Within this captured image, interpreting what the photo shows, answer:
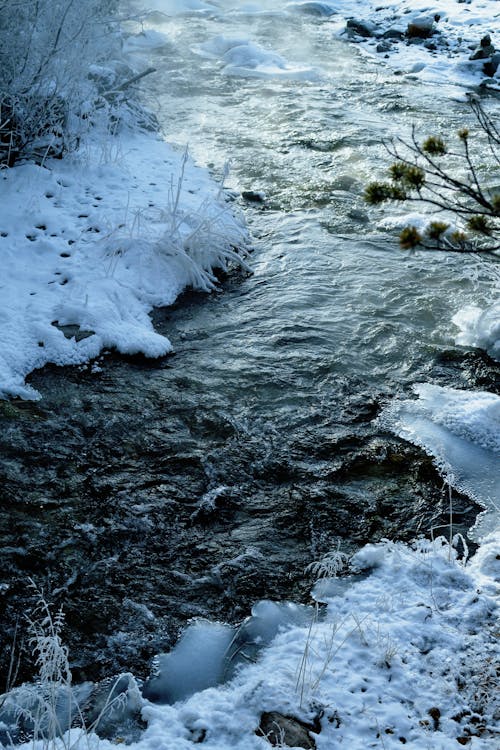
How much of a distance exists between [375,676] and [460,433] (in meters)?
2.31

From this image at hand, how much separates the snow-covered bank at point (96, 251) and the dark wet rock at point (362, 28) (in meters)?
10.3

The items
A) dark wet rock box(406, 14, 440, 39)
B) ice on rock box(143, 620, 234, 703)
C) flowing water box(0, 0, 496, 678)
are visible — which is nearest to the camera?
ice on rock box(143, 620, 234, 703)

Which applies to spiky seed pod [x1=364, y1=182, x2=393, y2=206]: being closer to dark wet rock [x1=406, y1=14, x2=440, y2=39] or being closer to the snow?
the snow

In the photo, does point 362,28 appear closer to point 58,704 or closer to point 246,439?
point 246,439

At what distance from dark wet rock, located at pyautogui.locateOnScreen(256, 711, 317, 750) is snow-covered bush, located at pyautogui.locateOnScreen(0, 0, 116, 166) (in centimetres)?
611

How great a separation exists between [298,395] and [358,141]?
612 centimetres

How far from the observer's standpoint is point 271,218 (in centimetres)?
862

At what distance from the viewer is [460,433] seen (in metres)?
5.39

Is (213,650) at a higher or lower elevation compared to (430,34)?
lower

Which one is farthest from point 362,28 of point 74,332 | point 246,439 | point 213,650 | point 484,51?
point 213,650

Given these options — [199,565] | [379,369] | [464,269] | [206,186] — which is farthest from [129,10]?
[199,565]

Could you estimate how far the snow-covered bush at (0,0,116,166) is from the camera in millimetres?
7750

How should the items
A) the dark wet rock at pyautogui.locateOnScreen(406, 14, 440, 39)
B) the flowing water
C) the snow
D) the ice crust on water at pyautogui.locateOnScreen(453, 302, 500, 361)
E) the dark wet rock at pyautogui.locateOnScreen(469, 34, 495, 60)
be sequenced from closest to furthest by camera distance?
the snow
the flowing water
the ice crust on water at pyautogui.locateOnScreen(453, 302, 500, 361)
the dark wet rock at pyautogui.locateOnScreen(469, 34, 495, 60)
the dark wet rock at pyautogui.locateOnScreen(406, 14, 440, 39)

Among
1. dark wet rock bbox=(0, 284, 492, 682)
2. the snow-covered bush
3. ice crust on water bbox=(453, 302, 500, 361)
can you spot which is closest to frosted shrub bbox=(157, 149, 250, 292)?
dark wet rock bbox=(0, 284, 492, 682)
